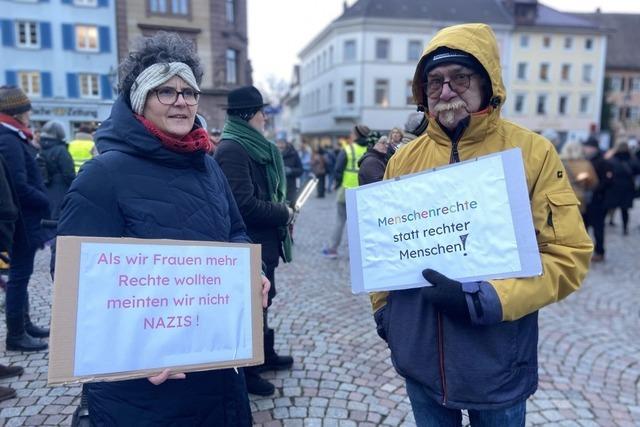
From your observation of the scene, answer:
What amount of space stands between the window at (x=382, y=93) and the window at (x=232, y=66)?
47.8 ft

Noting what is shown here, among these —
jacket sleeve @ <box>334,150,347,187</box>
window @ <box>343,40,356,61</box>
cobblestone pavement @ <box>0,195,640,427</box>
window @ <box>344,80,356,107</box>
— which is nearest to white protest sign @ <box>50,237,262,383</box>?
cobblestone pavement @ <box>0,195,640,427</box>

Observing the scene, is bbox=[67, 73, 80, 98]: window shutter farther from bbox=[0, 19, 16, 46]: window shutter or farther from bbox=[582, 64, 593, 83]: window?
bbox=[582, 64, 593, 83]: window

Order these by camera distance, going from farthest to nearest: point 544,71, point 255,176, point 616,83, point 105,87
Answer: point 616,83, point 544,71, point 105,87, point 255,176

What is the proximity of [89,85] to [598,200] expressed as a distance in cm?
3140

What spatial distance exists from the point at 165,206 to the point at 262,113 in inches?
74.4

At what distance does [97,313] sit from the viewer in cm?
149

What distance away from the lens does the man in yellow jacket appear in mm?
1567

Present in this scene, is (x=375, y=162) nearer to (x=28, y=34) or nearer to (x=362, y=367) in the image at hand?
(x=362, y=367)

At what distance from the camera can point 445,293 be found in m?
1.57

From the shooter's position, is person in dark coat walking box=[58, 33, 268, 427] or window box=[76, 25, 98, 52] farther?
window box=[76, 25, 98, 52]

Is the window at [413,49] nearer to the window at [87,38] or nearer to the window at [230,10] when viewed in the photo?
the window at [230,10]

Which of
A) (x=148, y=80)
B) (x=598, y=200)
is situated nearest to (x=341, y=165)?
(x=598, y=200)

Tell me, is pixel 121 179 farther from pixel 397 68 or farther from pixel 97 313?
pixel 397 68

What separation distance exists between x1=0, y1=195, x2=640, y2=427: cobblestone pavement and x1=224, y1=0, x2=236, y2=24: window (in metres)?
26.2
